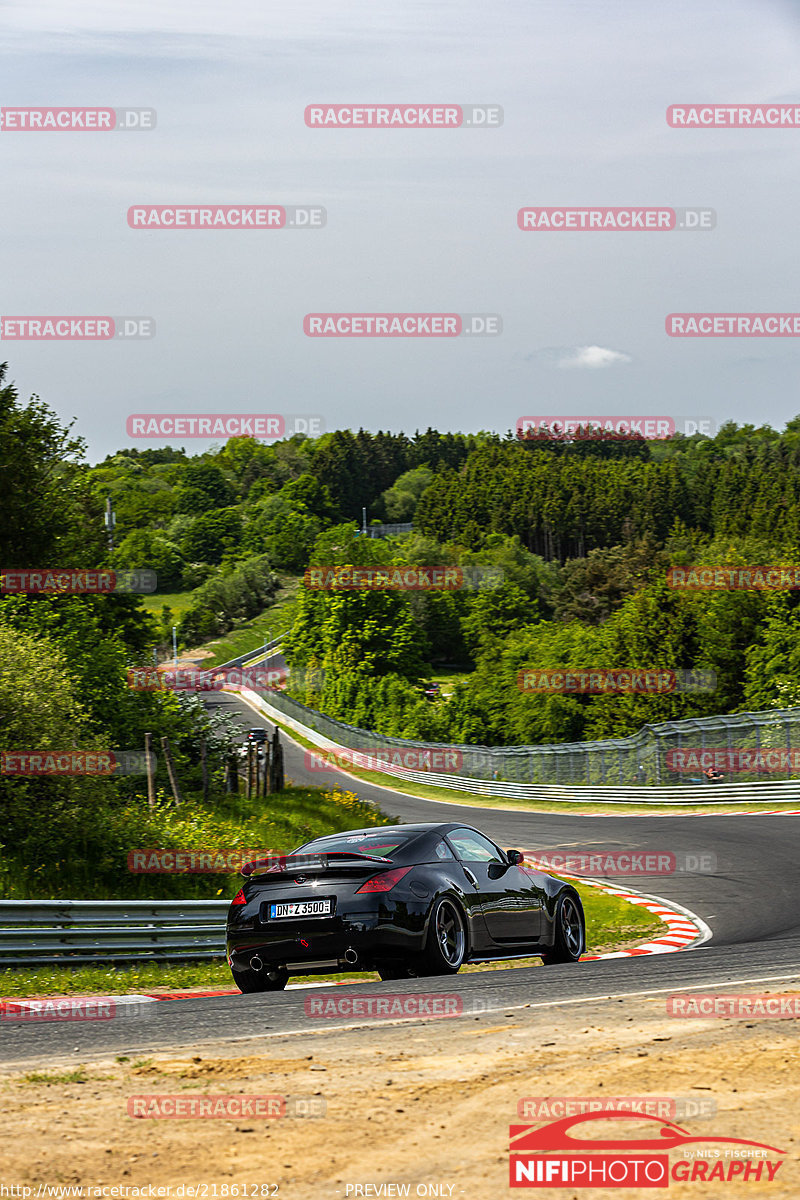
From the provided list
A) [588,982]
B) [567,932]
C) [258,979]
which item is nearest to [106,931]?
[258,979]

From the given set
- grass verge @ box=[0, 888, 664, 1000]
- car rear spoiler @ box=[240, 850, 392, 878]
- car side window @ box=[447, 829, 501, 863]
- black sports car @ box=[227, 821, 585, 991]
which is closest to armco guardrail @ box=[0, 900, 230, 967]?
grass verge @ box=[0, 888, 664, 1000]

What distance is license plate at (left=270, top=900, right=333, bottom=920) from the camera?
8992 millimetres

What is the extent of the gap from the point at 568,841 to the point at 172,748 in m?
9.85

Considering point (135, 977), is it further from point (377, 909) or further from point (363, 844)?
point (377, 909)

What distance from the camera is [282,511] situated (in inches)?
7692

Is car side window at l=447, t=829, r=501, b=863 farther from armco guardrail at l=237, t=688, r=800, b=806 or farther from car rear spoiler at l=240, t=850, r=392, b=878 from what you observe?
armco guardrail at l=237, t=688, r=800, b=806

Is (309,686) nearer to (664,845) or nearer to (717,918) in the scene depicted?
(664,845)

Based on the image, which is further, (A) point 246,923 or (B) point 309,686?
(B) point 309,686

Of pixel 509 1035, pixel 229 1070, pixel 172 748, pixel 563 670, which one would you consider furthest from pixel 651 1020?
pixel 563 670

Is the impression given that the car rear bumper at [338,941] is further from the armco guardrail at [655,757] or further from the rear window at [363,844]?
the armco guardrail at [655,757]

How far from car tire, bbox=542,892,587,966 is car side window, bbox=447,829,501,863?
101cm

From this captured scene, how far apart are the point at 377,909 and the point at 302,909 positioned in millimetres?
583

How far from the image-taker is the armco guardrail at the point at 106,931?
37.7 feet

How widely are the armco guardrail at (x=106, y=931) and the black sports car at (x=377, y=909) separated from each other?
2.72 meters
